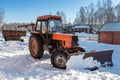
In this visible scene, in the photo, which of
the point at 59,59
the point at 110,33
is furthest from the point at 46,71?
the point at 110,33

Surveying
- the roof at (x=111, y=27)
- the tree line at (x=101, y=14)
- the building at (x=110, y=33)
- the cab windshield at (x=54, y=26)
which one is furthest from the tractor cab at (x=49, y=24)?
the tree line at (x=101, y=14)

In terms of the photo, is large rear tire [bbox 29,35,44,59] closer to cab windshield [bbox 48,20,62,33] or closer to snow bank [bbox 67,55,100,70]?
cab windshield [bbox 48,20,62,33]

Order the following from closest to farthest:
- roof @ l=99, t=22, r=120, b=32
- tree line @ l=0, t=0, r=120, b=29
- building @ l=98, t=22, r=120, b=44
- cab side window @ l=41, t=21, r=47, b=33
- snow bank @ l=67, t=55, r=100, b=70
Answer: snow bank @ l=67, t=55, r=100, b=70, cab side window @ l=41, t=21, r=47, b=33, building @ l=98, t=22, r=120, b=44, roof @ l=99, t=22, r=120, b=32, tree line @ l=0, t=0, r=120, b=29

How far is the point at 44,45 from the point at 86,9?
257 feet

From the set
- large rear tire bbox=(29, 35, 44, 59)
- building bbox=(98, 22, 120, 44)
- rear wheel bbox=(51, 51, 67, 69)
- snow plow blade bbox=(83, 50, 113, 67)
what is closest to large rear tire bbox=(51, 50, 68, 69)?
rear wheel bbox=(51, 51, 67, 69)

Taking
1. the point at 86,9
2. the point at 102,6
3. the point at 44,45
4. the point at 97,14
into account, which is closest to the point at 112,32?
Answer: the point at 44,45

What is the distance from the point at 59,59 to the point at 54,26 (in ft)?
7.10

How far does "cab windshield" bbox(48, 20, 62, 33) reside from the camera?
1055 centimetres

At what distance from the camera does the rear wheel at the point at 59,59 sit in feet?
29.4

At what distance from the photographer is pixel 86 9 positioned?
87.3 m

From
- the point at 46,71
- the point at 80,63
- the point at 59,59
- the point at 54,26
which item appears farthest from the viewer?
the point at 54,26

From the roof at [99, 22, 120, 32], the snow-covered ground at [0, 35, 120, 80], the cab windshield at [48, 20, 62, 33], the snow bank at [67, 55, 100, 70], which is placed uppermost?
the cab windshield at [48, 20, 62, 33]

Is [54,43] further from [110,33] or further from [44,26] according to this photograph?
[110,33]

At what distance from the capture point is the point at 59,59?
914 centimetres
